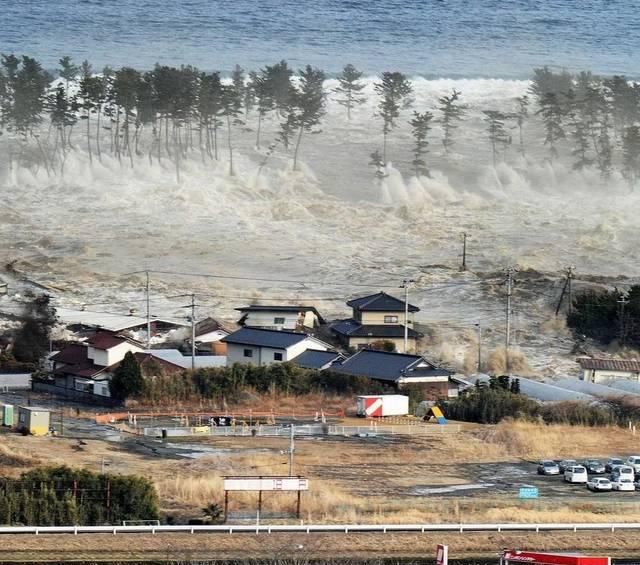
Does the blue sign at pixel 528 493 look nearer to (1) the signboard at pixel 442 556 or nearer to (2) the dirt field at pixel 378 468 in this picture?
(2) the dirt field at pixel 378 468

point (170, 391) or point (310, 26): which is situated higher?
point (310, 26)

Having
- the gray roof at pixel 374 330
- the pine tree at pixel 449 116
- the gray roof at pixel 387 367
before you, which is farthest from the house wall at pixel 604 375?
the pine tree at pixel 449 116

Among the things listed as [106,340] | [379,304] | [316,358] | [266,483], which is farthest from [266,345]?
[266,483]

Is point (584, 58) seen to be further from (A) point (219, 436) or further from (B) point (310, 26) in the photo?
(A) point (219, 436)

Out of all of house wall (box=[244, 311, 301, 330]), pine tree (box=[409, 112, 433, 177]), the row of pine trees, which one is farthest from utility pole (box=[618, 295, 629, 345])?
the row of pine trees

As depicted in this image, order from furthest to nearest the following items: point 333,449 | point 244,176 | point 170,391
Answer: point 244,176
point 170,391
point 333,449

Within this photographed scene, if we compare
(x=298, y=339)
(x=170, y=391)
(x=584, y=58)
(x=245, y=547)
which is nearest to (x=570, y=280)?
(x=298, y=339)

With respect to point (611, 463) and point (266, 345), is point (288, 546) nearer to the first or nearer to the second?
point (611, 463)
